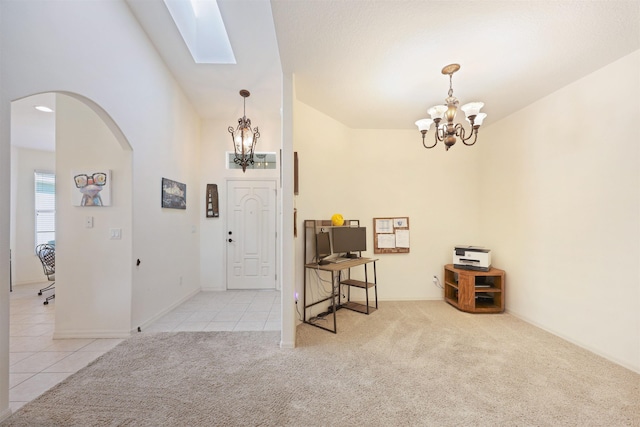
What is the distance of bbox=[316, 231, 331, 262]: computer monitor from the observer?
295 cm

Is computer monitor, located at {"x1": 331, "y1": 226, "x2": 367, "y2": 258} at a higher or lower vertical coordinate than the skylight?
lower

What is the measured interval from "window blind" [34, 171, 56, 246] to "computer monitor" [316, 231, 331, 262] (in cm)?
595

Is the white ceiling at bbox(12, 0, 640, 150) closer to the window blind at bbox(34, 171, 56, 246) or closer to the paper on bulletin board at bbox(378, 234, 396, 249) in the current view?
the paper on bulletin board at bbox(378, 234, 396, 249)

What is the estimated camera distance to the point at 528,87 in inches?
103

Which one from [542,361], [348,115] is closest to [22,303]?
[348,115]

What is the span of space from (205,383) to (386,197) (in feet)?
10.2

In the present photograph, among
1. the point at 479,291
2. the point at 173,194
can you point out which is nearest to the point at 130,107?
the point at 173,194

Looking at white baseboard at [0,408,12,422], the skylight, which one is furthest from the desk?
the skylight

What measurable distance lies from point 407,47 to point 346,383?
274cm

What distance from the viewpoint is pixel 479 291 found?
3.27 metres

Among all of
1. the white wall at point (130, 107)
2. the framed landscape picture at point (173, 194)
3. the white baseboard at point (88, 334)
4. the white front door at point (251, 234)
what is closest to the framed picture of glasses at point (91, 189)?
the white wall at point (130, 107)

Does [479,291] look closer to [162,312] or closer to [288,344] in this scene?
[288,344]

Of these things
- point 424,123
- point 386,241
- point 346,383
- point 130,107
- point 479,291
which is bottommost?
point 346,383

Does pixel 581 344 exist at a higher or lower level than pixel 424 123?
lower
